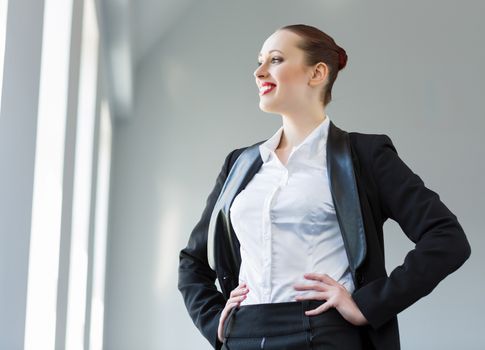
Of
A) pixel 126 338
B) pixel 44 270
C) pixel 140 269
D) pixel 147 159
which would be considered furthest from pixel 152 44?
pixel 44 270

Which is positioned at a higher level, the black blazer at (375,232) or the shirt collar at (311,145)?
the shirt collar at (311,145)

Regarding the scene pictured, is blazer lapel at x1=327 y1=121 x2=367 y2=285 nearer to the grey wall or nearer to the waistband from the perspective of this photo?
the waistband

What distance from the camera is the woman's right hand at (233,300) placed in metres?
1.41

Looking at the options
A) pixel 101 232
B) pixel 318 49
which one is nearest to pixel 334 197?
pixel 318 49

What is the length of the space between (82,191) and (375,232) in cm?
240

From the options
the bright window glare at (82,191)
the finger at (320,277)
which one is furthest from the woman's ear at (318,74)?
the bright window glare at (82,191)

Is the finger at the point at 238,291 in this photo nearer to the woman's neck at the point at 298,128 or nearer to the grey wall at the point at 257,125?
the woman's neck at the point at 298,128

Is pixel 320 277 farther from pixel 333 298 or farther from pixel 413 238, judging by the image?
pixel 413 238

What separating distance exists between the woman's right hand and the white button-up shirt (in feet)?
0.04

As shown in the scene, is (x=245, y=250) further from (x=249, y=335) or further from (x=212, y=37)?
(x=212, y=37)

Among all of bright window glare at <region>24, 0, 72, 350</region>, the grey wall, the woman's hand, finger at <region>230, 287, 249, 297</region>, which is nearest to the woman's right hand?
finger at <region>230, 287, 249, 297</region>

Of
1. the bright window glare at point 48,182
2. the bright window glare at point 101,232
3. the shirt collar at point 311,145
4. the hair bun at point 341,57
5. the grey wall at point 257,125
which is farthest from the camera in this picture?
the grey wall at point 257,125

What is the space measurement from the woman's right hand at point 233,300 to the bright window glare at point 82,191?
2063 millimetres

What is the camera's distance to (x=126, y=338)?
17.2 feet
